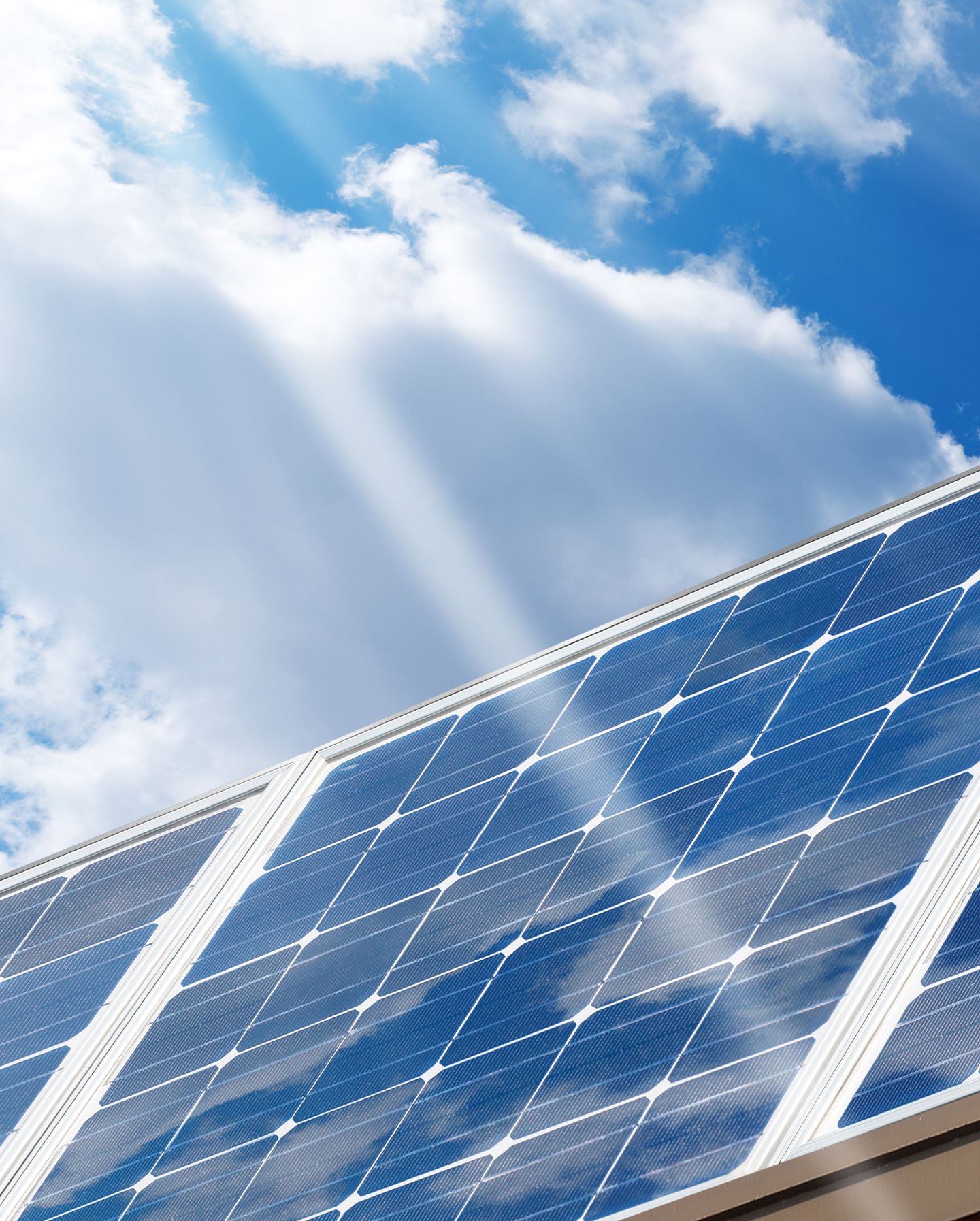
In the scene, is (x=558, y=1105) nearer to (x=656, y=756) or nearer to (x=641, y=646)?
(x=656, y=756)

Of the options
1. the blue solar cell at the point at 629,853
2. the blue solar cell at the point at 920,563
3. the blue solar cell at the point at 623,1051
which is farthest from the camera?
the blue solar cell at the point at 920,563

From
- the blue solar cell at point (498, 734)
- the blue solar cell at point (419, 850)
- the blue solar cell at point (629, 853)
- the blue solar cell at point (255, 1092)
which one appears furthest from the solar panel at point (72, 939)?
the blue solar cell at point (629, 853)

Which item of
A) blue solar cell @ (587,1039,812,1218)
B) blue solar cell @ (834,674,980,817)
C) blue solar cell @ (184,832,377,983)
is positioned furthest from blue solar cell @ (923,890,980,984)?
blue solar cell @ (184,832,377,983)

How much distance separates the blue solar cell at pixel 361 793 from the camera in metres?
12.2

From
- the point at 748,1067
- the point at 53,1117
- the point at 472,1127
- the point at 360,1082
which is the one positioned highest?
the point at 53,1117

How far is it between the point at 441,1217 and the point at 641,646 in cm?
639

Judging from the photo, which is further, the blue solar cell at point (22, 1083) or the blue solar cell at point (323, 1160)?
the blue solar cell at point (22, 1083)

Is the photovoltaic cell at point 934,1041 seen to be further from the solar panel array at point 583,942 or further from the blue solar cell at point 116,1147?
the blue solar cell at point 116,1147

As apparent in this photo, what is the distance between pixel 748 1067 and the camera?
717cm

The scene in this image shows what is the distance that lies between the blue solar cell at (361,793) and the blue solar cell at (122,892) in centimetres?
91

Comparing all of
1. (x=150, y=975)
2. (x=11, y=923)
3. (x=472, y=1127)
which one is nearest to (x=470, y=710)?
(x=150, y=975)

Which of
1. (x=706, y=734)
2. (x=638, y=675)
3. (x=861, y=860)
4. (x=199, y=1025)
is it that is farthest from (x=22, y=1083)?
(x=861, y=860)

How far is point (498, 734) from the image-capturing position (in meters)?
12.6

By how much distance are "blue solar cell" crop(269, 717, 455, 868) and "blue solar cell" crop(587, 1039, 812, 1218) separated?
204 inches
